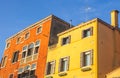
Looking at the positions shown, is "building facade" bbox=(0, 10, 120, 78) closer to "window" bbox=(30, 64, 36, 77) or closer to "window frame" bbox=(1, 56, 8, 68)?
"window" bbox=(30, 64, 36, 77)

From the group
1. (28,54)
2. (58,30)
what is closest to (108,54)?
(58,30)

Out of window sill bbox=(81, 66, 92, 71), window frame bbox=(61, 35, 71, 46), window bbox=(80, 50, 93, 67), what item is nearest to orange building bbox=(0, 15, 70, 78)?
window frame bbox=(61, 35, 71, 46)

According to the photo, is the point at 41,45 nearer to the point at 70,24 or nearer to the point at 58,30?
the point at 58,30

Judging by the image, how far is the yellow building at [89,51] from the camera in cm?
2488

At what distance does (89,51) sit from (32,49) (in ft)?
38.4

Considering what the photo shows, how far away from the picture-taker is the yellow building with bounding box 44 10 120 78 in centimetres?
2488

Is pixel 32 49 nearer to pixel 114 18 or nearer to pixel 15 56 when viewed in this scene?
pixel 15 56

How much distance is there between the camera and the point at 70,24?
36.0 m

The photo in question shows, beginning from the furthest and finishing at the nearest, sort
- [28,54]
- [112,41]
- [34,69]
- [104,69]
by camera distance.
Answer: [28,54] → [34,69] → [112,41] → [104,69]

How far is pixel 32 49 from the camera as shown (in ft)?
116

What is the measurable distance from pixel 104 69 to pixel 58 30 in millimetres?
11382

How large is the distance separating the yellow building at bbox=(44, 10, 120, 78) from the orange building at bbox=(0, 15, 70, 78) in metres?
3.05

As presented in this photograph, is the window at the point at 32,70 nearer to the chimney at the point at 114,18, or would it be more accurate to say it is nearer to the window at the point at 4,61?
the window at the point at 4,61

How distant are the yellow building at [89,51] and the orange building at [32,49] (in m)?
3.05
